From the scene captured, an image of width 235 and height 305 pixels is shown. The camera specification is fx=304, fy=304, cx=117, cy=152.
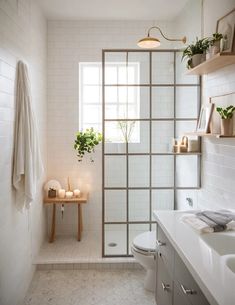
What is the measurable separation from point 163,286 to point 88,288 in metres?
1.15

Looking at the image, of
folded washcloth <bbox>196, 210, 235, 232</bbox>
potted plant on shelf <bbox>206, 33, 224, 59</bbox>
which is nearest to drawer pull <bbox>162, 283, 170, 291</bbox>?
folded washcloth <bbox>196, 210, 235, 232</bbox>

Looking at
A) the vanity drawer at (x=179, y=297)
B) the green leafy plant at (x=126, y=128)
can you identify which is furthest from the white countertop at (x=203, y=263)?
the green leafy plant at (x=126, y=128)

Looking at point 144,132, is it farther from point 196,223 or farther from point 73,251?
point 73,251

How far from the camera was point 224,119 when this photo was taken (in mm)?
2160

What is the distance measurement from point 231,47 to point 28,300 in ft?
8.68

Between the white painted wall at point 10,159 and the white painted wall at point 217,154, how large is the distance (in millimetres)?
1666

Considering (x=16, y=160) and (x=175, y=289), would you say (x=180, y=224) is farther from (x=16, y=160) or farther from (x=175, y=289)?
(x=16, y=160)

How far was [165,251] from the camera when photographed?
1.96 metres

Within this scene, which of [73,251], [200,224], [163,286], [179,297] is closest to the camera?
[179,297]

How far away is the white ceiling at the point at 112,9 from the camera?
343cm

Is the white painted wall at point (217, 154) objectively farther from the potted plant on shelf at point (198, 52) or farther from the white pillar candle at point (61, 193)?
the white pillar candle at point (61, 193)

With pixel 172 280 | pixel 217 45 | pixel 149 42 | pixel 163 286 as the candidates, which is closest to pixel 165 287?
pixel 163 286

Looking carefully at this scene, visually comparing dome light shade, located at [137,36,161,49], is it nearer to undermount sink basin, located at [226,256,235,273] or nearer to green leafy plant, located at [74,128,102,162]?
green leafy plant, located at [74,128,102,162]

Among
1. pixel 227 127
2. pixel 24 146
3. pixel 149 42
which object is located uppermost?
pixel 149 42
